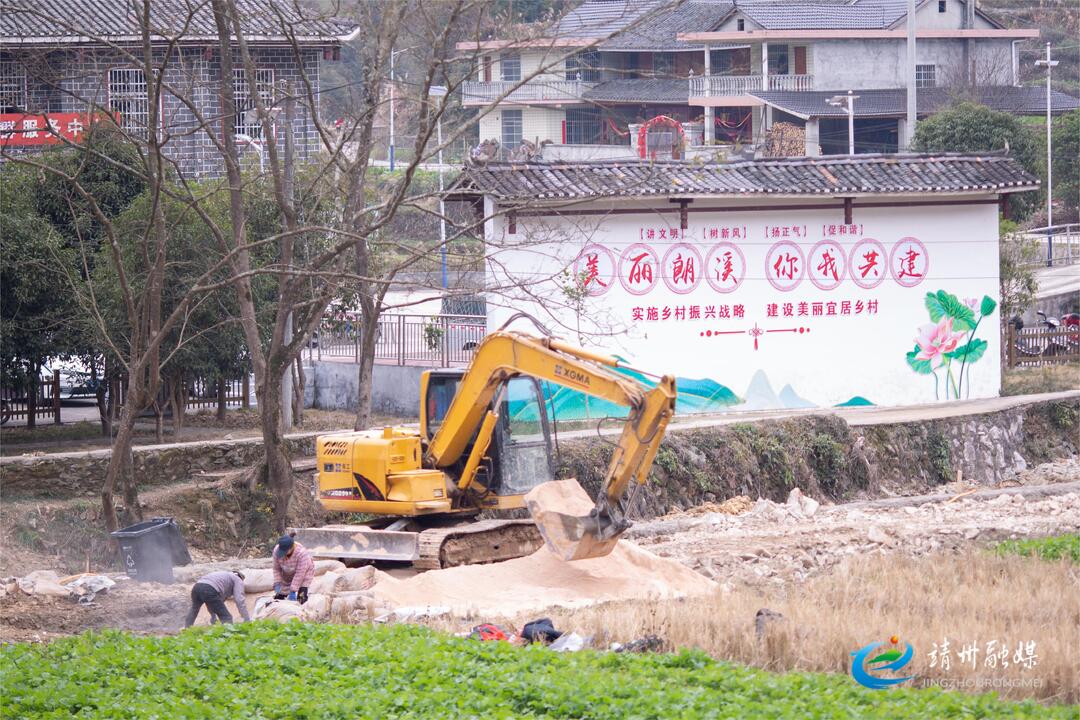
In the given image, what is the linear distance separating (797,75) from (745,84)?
73.8 inches

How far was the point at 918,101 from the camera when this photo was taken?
4462cm

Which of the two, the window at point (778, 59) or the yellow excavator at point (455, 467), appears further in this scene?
the window at point (778, 59)

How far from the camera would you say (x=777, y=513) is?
17516mm

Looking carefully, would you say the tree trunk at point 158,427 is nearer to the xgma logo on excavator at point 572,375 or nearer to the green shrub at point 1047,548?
the xgma logo on excavator at point 572,375

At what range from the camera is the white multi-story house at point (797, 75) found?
1655 inches

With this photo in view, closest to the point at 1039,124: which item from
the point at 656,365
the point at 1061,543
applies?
the point at 656,365

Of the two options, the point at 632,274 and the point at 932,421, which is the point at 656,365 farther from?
the point at 932,421

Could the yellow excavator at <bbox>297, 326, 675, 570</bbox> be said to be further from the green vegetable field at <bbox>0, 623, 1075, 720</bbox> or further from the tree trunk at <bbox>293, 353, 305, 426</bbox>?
the tree trunk at <bbox>293, 353, 305, 426</bbox>

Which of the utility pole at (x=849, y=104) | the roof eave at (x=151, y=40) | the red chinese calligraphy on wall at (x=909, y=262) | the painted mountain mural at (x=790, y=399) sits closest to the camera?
the roof eave at (x=151, y=40)

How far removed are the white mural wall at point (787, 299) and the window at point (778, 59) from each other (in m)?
20.7

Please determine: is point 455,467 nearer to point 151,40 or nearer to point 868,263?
point 151,40

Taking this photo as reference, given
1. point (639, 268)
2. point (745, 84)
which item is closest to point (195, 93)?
point (639, 268)

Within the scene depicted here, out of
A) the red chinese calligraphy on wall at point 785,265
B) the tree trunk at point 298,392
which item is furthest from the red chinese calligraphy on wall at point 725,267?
the tree trunk at point 298,392

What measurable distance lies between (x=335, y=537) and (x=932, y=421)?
1243cm
